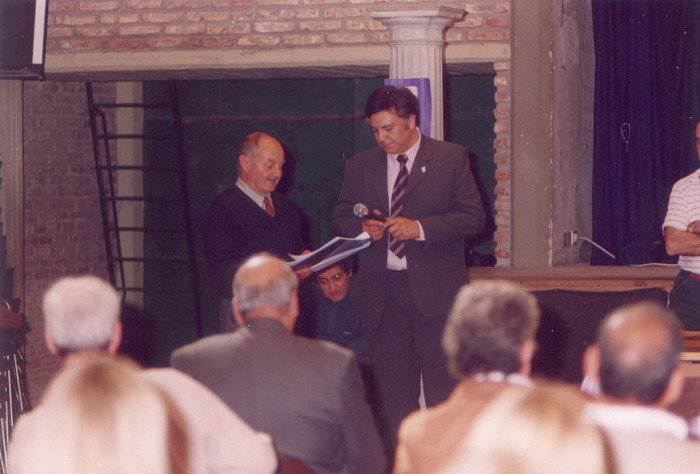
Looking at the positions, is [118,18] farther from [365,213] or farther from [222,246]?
[365,213]

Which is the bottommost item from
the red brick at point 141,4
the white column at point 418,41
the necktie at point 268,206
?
the necktie at point 268,206

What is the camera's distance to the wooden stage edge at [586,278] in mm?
5020

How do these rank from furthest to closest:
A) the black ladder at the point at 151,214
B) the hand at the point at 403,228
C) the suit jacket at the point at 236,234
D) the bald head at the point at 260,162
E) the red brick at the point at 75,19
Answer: the black ladder at the point at 151,214 < the red brick at the point at 75,19 < the bald head at the point at 260,162 < the suit jacket at the point at 236,234 < the hand at the point at 403,228

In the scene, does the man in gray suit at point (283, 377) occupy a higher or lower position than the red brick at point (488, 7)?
lower

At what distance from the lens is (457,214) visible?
4012 mm

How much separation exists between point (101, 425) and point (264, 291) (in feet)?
3.19

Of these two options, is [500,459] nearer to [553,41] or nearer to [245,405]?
[245,405]

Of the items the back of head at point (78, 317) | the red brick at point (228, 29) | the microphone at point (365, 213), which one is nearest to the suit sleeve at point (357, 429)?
the back of head at point (78, 317)

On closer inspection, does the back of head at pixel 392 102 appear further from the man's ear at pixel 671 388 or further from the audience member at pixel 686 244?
the man's ear at pixel 671 388

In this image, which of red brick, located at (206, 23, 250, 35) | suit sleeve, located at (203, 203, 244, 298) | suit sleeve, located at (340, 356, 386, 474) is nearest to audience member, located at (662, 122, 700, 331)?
suit sleeve, located at (203, 203, 244, 298)

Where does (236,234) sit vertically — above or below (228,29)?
below

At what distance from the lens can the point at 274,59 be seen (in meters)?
6.43

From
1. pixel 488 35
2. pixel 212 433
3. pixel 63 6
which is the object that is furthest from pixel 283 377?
pixel 63 6

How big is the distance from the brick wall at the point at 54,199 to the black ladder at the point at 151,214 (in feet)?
0.36
